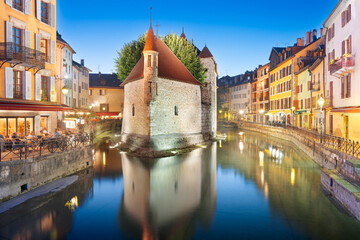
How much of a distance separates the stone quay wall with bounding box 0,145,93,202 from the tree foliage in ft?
53.8

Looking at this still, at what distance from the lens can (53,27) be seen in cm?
1839

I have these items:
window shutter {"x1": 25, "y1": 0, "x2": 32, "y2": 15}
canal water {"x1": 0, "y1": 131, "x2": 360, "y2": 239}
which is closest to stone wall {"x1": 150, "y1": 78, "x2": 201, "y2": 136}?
canal water {"x1": 0, "y1": 131, "x2": 360, "y2": 239}

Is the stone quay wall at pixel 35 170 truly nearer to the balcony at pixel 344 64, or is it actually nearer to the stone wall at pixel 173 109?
the stone wall at pixel 173 109

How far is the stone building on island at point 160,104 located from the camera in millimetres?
21328

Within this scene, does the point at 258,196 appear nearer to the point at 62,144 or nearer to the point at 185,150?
the point at 62,144

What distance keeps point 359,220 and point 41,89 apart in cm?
1878

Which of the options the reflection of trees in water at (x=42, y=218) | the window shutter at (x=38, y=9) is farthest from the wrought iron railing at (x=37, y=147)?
the window shutter at (x=38, y=9)

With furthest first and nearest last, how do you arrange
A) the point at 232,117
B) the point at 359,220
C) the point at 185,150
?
the point at 232,117
the point at 185,150
the point at 359,220

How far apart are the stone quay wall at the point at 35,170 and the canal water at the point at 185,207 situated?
2.90 ft

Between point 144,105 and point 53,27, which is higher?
point 53,27

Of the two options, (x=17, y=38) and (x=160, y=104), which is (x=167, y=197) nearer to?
(x=160, y=104)

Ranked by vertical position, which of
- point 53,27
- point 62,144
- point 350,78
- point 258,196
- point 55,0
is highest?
point 55,0

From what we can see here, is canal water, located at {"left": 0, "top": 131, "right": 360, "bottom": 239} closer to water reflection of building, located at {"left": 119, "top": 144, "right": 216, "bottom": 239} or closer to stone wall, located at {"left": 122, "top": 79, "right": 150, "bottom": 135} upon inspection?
water reflection of building, located at {"left": 119, "top": 144, "right": 216, "bottom": 239}

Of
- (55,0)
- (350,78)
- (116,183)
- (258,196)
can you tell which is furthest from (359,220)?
(55,0)
